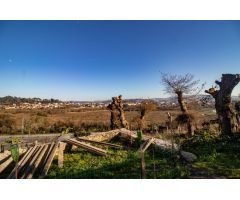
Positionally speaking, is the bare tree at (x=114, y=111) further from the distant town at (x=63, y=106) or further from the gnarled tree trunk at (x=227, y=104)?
the gnarled tree trunk at (x=227, y=104)

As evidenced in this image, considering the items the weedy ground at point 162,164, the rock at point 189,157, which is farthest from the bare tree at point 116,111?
the rock at point 189,157

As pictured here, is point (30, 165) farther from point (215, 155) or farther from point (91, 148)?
point (215, 155)

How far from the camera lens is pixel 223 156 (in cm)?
902

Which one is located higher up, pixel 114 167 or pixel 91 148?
pixel 91 148

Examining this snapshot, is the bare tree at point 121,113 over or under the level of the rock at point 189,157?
over

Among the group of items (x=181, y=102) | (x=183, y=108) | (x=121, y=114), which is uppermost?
(x=181, y=102)

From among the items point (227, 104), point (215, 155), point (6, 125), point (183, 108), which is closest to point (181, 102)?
point (183, 108)

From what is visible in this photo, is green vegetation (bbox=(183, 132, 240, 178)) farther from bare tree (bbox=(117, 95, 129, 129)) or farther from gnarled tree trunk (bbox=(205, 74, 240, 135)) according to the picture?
bare tree (bbox=(117, 95, 129, 129))

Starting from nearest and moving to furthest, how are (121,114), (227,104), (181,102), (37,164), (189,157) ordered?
(37,164) < (189,157) < (227,104) < (181,102) < (121,114)

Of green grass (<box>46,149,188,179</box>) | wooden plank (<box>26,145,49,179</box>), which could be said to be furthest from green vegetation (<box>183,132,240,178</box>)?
wooden plank (<box>26,145,49,179</box>)

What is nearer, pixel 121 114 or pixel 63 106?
pixel 121 114
